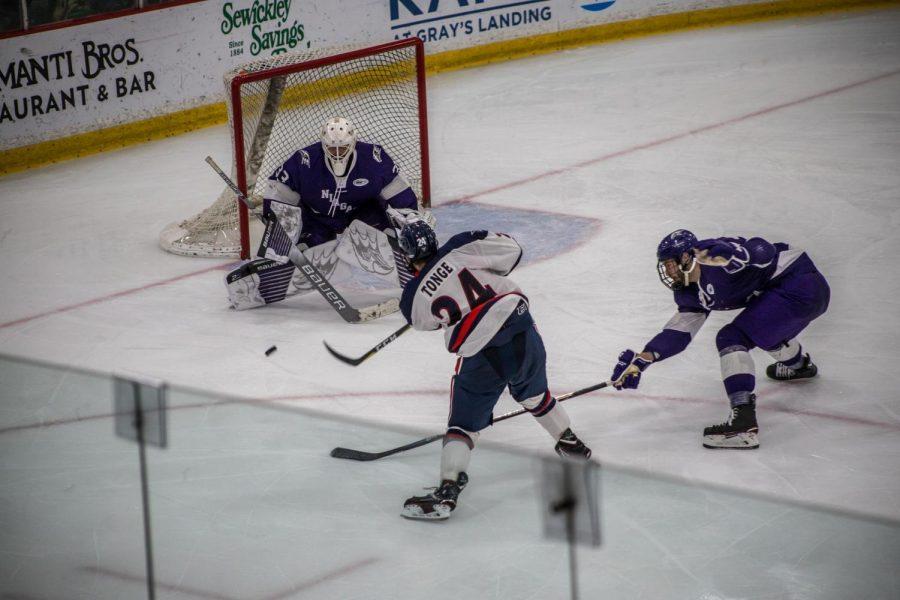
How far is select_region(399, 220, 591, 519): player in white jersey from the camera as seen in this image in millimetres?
4145

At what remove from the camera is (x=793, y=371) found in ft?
16.8

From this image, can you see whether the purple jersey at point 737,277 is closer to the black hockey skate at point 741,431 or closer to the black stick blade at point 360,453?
the black hockey skate at point 741,431

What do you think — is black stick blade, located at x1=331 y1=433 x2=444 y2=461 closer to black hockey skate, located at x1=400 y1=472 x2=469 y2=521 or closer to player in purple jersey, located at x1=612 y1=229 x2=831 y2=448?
black hockey skate, located at x1=400 y1=472 x2=469 y2=521

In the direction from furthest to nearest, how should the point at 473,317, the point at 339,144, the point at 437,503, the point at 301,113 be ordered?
1. the point at 301,113
2. the point at 339,144
3. the point at 473,317
4. the point at 437,503

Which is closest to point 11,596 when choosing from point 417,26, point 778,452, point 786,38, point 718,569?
point 718,569

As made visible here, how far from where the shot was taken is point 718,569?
10.8ft

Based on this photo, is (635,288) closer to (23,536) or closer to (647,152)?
(647,152)

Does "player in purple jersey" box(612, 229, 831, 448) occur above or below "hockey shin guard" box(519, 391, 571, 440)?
above

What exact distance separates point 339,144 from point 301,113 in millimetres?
1663

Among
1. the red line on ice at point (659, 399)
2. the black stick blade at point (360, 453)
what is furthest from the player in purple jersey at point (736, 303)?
the black stick blade at point (360, 453)

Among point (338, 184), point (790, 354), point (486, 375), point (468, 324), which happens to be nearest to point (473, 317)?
point (468, 324)

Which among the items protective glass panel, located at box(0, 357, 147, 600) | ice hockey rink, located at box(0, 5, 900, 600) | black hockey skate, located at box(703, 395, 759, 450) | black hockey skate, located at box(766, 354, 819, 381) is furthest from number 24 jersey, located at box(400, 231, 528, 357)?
black hockey skate, located at box(766, 354, 819, 381)

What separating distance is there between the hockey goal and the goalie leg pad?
74 cm

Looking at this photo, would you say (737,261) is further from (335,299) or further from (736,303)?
(335,299)
